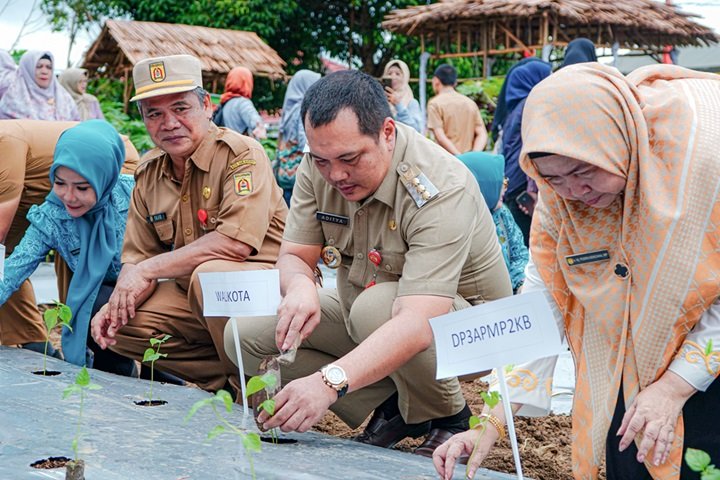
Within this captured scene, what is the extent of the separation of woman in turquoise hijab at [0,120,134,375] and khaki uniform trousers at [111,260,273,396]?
0.89 ft

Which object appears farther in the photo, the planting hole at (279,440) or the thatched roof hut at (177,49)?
the thatched roof hut at (177,49)

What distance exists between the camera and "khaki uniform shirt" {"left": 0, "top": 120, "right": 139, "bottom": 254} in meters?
3.57

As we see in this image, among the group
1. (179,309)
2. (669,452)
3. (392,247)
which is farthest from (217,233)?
(669,452)

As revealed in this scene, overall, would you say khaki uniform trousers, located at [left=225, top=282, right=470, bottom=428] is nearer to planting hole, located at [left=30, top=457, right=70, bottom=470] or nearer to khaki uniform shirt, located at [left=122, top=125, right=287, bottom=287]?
khaki uniform shirt, located at [left=122, top=125, right=287, bottom=287]

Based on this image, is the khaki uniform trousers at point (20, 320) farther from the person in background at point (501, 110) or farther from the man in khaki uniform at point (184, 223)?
the person in background at point (501, 110)

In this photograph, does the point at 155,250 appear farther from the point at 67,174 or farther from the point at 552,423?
the point at 552,423

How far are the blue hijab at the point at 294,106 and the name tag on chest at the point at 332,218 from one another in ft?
12.3

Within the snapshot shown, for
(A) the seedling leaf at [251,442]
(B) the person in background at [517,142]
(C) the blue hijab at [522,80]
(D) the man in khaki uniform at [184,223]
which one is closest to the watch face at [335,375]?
(A) the seedling leaf at [251,442]

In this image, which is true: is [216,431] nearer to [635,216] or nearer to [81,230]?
[635,216]

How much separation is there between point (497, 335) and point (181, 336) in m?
1.82

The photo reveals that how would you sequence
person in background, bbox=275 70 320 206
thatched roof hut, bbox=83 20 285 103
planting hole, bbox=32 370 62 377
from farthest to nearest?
thatched roof hut, bbox=83 20 285 103
person in background, bbox=275 70 320 206
planting hole, bbox=32 370 62 377

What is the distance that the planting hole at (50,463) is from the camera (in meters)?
2.14

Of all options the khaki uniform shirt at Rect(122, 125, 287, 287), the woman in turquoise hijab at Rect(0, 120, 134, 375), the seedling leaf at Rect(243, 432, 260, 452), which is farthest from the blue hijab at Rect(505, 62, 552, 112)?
the seedling leaf at Rect(243, 432, 260, 452)

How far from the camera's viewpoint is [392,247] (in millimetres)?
2555
